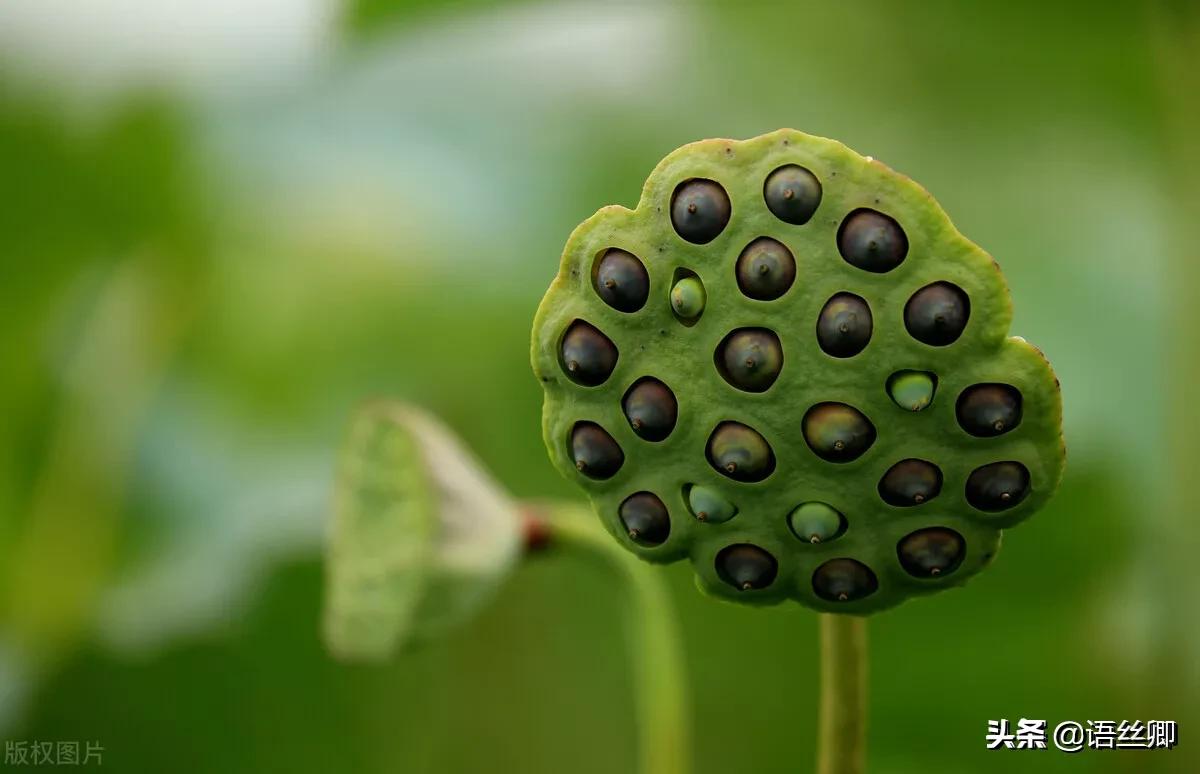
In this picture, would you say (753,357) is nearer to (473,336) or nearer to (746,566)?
(746,566)

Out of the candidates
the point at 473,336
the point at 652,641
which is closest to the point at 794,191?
the point at 652,641

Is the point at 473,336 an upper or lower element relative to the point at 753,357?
upper

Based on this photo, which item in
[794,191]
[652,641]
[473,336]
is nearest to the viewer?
[794,191]

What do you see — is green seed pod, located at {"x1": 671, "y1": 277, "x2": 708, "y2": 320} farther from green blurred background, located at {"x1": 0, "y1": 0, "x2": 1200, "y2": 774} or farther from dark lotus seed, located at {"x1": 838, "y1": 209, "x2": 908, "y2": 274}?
green blurred background, located at {"x1": 0, "y1": 0, "x2": 1200, "y2": 774}

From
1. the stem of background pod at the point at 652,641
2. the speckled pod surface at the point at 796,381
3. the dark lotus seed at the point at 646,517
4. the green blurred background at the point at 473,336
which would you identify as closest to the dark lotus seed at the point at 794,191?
the speckled pod surface at the point at 796,381

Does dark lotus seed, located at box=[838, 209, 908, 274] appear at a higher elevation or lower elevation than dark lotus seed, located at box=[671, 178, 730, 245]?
lower

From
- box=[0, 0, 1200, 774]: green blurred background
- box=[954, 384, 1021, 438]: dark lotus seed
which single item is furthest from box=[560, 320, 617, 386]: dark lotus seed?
box=[0, 0, 1200, 774]: green blurred background

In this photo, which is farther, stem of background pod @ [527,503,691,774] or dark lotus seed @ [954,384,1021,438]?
stem of background pod @ [527,503,691,774]

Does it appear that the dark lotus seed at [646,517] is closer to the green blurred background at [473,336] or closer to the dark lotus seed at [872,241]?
the dark lotus seed at [872,241]
